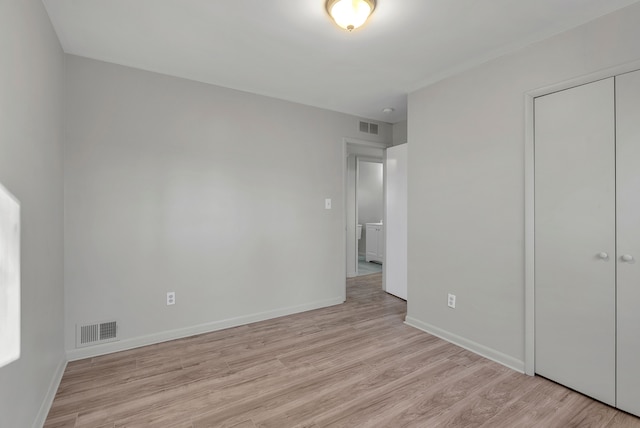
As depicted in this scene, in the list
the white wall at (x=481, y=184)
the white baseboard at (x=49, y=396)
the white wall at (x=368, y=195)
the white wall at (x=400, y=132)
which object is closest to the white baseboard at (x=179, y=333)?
Answer: the white baseboard at (x=49, y=396)

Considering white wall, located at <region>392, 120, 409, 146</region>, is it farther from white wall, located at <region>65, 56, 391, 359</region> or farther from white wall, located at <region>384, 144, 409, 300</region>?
white wall, located at <region>65, 56, 391, 359</region>

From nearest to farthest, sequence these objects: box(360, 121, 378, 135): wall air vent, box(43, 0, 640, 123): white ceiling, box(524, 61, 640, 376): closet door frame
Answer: box(43, 0, 640, 123): white ceiling < box(524, 61, 640, 376): closet door frame < box(360, 121, 378, 135): wall air vent

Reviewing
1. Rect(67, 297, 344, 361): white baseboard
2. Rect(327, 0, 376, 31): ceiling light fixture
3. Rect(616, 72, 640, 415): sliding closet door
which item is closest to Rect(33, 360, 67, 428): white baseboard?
Rect(67, 297, 344, 361): white baseboard

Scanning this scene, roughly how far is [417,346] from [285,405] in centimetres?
140

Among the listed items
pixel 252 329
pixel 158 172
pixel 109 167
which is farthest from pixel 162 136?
pixel 252 329

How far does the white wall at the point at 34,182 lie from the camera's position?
134 cm

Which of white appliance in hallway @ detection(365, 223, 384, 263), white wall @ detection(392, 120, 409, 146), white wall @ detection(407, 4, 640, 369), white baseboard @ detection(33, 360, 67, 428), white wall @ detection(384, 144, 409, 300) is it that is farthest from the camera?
white appliance in hallway @ detection(365, 223, 384, 263)

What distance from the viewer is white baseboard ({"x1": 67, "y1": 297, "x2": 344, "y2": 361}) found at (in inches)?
99.7

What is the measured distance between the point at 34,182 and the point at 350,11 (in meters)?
2.10

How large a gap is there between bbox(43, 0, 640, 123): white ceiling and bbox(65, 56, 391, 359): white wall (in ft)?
1.21

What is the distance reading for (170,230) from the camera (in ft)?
9.45

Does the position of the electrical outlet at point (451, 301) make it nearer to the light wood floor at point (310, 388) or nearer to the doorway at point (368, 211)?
the light wood floor at point (310, 388)

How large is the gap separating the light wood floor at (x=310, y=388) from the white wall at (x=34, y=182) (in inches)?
15.8

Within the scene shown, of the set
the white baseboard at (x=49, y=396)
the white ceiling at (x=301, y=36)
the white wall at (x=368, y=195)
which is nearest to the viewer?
the white baseboard at (x=49, y=396)
